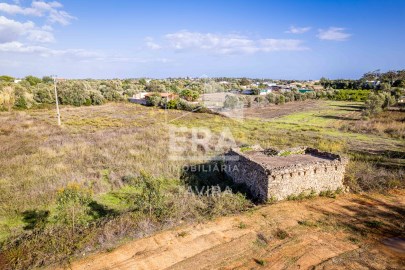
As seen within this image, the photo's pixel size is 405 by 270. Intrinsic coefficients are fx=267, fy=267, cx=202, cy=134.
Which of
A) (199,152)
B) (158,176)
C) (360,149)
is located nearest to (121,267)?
(158,176)

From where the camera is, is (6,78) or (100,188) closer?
(100,188)

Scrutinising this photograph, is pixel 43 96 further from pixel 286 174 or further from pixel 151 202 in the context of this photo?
pixel 286 174

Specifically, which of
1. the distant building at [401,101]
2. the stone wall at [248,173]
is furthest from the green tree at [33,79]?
the distant building at [401,101]

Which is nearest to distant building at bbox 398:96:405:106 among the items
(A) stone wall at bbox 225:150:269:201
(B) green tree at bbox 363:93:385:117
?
(B) green tree at bbox 363:93:385:117

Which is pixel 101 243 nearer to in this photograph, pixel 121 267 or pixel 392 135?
pixel 121 267

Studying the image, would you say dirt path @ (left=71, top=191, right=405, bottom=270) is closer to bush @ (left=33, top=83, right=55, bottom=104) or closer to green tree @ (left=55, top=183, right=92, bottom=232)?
green tree @ (left=55, top=183, right=92, bottom=232)

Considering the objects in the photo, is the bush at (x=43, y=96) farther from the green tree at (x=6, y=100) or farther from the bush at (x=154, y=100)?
the bush at (x=154, y=100)

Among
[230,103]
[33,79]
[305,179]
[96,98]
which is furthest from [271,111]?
[33,79]
